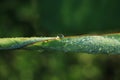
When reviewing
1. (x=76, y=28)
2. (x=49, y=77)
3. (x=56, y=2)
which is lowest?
(x=49, y=77)

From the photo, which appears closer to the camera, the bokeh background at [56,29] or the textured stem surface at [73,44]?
the textured stem surface at [73,44]

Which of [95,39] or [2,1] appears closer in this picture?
[95,39]

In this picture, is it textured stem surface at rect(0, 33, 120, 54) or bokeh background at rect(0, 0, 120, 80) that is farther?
bokeh background at rect(0, 0, 120, 80)

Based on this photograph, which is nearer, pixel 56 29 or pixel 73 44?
pixel 73 44

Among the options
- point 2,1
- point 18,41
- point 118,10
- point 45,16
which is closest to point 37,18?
point 45,16

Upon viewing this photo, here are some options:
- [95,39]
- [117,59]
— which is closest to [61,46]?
[95,39]

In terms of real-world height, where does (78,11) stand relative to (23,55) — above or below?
above

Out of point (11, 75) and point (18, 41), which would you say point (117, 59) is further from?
point (18, 41)
